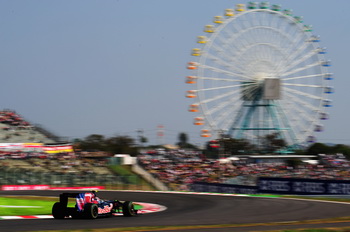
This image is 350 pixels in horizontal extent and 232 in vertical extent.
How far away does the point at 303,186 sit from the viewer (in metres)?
35.6

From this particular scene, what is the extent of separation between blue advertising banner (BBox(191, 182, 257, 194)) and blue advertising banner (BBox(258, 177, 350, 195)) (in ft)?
3.58

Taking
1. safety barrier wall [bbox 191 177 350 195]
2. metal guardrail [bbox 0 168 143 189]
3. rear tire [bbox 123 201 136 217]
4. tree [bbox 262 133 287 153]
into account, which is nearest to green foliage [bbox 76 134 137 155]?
tree [bbox 262 133 287 153]

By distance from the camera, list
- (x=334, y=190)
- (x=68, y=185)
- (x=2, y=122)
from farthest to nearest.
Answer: (x=2, y=122), (x=68, y=185), (x=334, y=190)

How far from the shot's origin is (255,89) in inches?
2282

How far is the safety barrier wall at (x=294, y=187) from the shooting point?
111ft

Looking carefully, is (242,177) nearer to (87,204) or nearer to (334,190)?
(334,190)

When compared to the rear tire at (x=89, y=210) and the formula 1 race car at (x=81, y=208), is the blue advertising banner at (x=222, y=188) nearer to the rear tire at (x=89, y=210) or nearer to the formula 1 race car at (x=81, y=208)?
the formula 1 race car at (x=81, y=208)

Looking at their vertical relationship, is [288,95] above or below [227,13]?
below

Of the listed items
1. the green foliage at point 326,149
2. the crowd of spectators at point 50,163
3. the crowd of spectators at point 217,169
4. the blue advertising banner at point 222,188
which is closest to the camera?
the blue advertising banner at point 222,188

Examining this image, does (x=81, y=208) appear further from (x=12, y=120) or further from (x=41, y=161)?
(x=12, y=120)

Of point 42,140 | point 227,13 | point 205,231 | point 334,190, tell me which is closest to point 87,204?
point 205,231

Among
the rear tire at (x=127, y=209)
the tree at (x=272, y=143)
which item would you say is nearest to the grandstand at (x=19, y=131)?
the tree at (x=272, y=143)

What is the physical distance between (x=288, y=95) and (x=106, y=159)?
65.4ft

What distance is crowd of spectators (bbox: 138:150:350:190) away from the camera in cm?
4306
